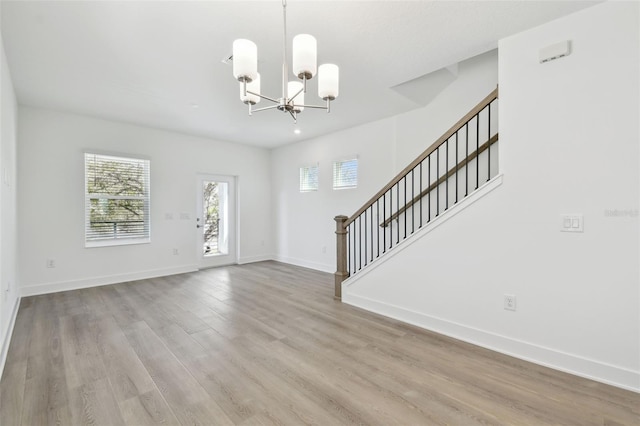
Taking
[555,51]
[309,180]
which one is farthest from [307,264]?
[555,51]

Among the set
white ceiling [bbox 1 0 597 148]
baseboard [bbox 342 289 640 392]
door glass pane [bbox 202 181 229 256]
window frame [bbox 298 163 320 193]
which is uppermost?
white ceiling [bbox 1 0 597 148]

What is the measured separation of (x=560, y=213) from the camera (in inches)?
88.0

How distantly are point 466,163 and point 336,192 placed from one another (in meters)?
2.50

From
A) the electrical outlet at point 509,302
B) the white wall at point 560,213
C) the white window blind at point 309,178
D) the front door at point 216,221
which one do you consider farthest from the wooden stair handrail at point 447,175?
the front door at point 216,221

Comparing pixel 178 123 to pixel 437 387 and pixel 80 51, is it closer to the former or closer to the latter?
pixel 80 51

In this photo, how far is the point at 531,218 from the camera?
2.36 m

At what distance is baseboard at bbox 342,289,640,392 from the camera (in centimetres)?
202

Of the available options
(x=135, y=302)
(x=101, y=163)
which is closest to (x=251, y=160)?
(x=101, y=163)

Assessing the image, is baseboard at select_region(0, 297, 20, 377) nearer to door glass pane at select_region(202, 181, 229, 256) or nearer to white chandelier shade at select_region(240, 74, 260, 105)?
white chandelier shade at select_region(240, 74, 260, 105)

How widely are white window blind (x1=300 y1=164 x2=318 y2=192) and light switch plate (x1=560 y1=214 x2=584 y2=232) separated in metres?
4.18

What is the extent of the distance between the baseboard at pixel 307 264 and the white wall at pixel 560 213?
9.63ft

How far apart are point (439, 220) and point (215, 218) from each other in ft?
16.0

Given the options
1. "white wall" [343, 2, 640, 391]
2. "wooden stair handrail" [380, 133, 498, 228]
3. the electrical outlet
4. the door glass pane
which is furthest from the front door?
the electrical outlet

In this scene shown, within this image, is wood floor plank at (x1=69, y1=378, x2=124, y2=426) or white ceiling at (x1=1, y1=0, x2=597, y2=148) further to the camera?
white ceiling at (x1=1, y1=0, x2=597, y2=148)
